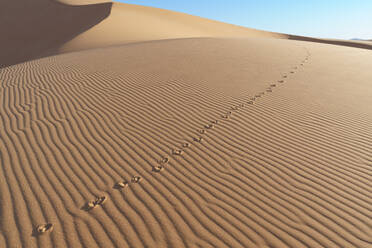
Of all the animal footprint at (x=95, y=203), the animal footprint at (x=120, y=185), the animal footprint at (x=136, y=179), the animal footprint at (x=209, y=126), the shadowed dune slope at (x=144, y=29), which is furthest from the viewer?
the shadowed dune slope at (x=144, y=29)

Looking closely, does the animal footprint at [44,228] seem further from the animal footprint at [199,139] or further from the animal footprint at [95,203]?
the animal footprint at [199,139]

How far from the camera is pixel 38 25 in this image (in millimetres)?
27359

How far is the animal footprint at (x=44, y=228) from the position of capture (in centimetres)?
294

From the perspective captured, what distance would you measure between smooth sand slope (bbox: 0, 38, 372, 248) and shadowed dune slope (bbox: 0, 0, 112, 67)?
16834 millimetres

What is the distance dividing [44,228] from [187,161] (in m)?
2.04

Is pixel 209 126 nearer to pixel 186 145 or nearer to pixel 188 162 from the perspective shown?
pixel 186 145

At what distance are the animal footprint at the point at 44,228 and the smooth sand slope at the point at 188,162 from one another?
5 cm

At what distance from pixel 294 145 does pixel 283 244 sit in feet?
7.03

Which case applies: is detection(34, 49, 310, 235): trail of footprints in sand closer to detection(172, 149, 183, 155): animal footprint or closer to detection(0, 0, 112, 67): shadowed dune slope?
detection(172, 149, 183, 155): animal footprint

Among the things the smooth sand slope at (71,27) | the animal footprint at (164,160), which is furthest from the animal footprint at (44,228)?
the smooth sand slope at (71,27)

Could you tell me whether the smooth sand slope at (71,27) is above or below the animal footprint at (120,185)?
below

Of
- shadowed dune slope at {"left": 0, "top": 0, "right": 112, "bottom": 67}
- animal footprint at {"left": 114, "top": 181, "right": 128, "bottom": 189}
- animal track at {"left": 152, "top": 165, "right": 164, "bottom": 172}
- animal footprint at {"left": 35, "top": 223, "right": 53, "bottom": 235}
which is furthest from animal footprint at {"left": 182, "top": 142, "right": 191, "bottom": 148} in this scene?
shadowed dune slope at {"left": 0, "top": 0, "right": 112, "bottom": 67}

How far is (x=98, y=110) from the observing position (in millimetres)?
5984

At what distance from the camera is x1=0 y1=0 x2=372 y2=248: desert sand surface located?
296cm
